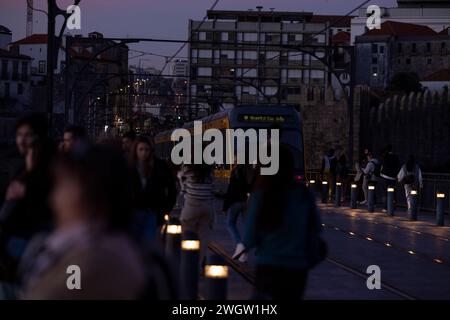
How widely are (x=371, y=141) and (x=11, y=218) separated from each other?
7993 cm

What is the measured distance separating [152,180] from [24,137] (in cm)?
408

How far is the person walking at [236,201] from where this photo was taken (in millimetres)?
15781

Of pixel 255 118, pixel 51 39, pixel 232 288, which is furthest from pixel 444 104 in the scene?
pixel 232 288

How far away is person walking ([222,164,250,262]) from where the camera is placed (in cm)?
1578

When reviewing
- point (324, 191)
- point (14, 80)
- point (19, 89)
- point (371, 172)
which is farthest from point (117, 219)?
point (19, 89)

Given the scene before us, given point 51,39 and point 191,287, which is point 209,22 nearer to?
point 51,39

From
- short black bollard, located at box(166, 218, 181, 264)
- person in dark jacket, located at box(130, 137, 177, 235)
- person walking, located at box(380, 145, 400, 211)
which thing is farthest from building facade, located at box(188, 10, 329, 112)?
person in dark jacket, located at box(130, 137, 177, 235)

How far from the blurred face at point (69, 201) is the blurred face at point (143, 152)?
297 inches

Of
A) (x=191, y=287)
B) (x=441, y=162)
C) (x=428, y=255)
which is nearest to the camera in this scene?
(x=191, y=287)

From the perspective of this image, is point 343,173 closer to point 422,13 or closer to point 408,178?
point 408,178

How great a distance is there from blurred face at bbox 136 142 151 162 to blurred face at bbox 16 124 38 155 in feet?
11.8

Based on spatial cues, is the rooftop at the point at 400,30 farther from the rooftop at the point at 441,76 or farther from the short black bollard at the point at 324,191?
the short black bollard at the point at 324,191

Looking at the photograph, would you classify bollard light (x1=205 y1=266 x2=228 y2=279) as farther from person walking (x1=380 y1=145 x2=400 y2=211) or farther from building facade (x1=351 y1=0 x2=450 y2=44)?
building facade (x1=351 y1=0 x2=450 y2=44)
